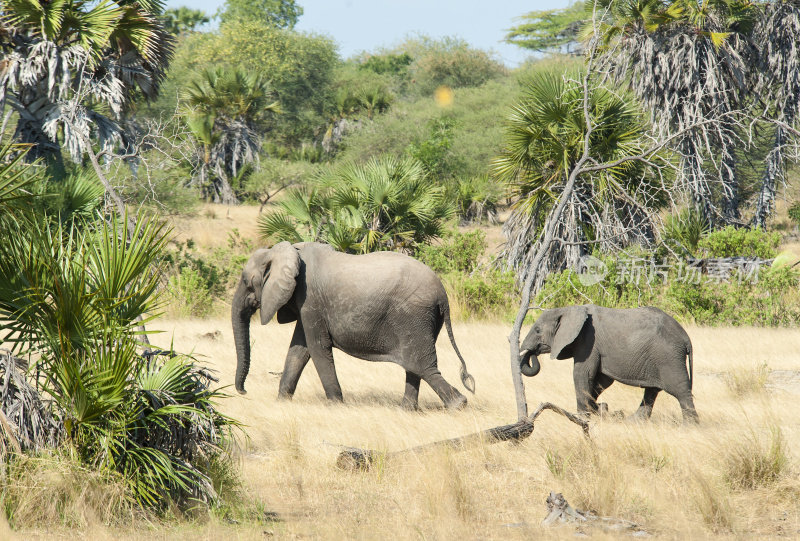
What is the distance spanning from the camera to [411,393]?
26.9 ft

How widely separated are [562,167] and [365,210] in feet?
11.8

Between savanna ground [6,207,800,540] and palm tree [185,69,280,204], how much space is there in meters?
25.0

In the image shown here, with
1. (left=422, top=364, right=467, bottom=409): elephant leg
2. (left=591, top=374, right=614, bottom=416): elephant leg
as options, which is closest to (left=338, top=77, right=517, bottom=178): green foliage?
(left=422, top=364, right=467, bottom=409): elephant leg

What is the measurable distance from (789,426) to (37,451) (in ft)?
20.0

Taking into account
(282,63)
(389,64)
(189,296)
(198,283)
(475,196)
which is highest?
(389,64)

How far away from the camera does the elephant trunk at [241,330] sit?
8570 mm

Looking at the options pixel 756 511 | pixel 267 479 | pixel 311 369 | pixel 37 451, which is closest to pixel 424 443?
pixel 267 479

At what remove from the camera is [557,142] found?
14.4 m

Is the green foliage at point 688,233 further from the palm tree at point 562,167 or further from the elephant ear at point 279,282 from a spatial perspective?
the elephant ear at point 279,282

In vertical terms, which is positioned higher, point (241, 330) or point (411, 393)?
point (241, 330)

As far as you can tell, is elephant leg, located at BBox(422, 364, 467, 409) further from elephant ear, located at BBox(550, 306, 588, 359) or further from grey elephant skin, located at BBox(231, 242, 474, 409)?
elephant ear, located at BBox(550, 306, 588, 359)

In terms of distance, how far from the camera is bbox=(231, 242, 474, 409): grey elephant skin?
7.97m

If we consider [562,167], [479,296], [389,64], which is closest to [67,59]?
[479,296]

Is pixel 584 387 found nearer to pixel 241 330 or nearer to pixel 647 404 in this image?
pixel 647 404
